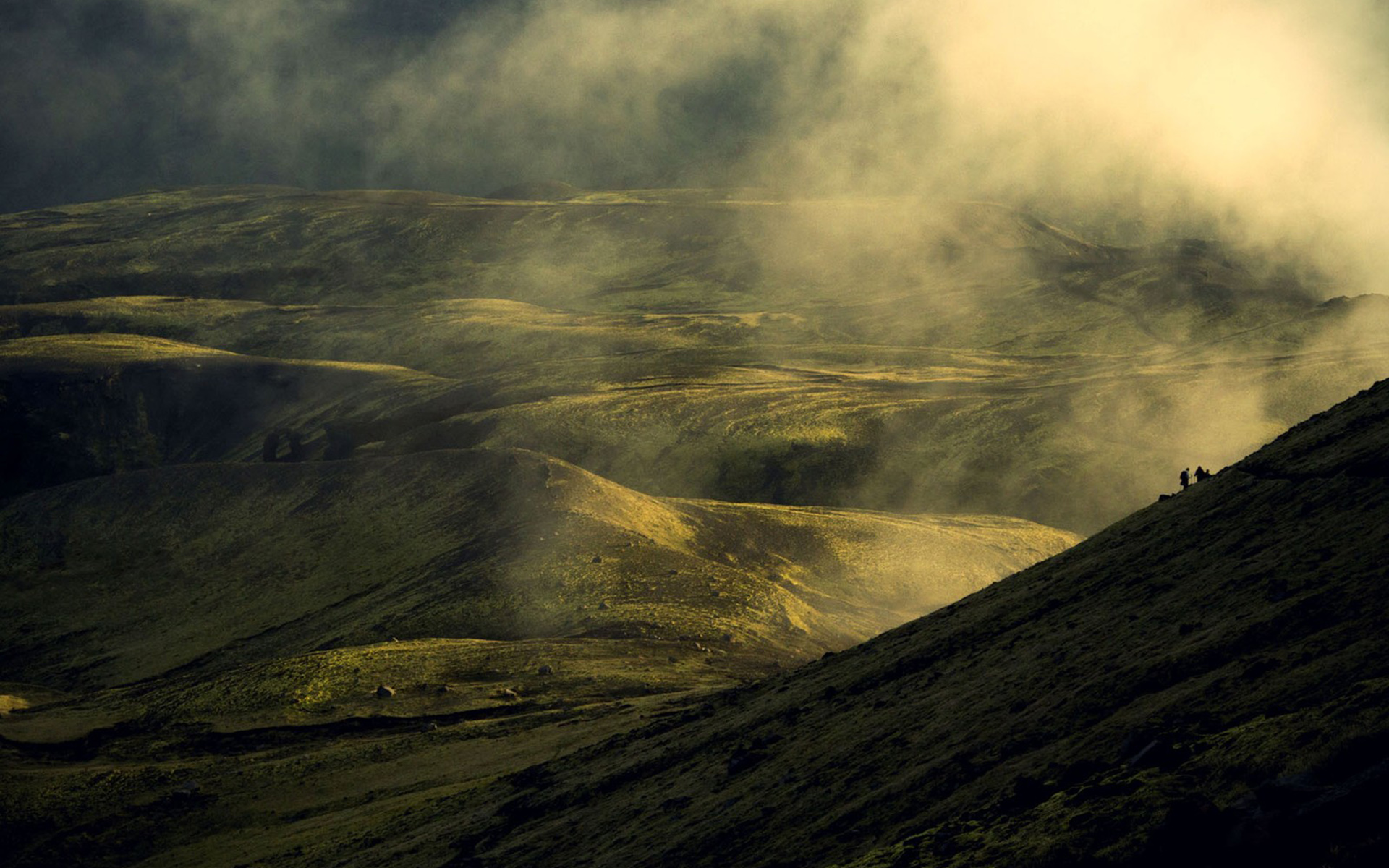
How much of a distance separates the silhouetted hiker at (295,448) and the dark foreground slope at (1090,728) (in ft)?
384

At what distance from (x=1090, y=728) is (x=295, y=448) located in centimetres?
14063

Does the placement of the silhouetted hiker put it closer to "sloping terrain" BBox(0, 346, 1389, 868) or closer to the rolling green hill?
the rolling green hill

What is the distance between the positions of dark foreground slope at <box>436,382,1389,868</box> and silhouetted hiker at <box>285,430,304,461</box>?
4614 inches

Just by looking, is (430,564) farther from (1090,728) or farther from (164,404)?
(164,404)

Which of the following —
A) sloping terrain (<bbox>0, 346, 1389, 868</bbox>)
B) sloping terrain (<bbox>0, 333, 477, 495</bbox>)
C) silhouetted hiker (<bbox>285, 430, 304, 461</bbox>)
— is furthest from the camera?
sloping terrain (<bbox>0, 333, 477, 495</bbox>)

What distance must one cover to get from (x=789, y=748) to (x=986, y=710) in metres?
6.41

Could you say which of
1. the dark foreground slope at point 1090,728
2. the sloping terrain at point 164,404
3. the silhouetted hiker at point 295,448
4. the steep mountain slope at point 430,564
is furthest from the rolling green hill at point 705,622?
the silhouetted hiker at point 295,448

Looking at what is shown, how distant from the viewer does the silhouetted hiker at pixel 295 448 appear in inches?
5969

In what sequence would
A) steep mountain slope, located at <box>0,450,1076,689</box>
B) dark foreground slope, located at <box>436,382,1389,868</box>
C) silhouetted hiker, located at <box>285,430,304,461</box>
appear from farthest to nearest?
silhouetted hiker, located at <box>285,430,304,461</box>
steep mountain slope, located at <box>0,450,1076,689</box>
dark foreground slope, located at <box>436,382,1389,868</box>

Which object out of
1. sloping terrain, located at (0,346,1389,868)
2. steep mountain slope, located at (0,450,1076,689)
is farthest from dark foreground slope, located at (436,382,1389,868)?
steep mountain slope, located at (0,450,1076,689)

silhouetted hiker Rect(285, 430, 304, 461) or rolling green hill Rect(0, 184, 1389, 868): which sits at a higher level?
silhouetted hiker Rect(285, 430, 304, 461)

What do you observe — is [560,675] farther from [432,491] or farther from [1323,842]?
[1323,842]

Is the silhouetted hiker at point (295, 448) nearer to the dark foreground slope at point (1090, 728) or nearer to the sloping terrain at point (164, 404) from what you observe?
the sloping terrain at point (164, 404)

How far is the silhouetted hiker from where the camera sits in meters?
152
